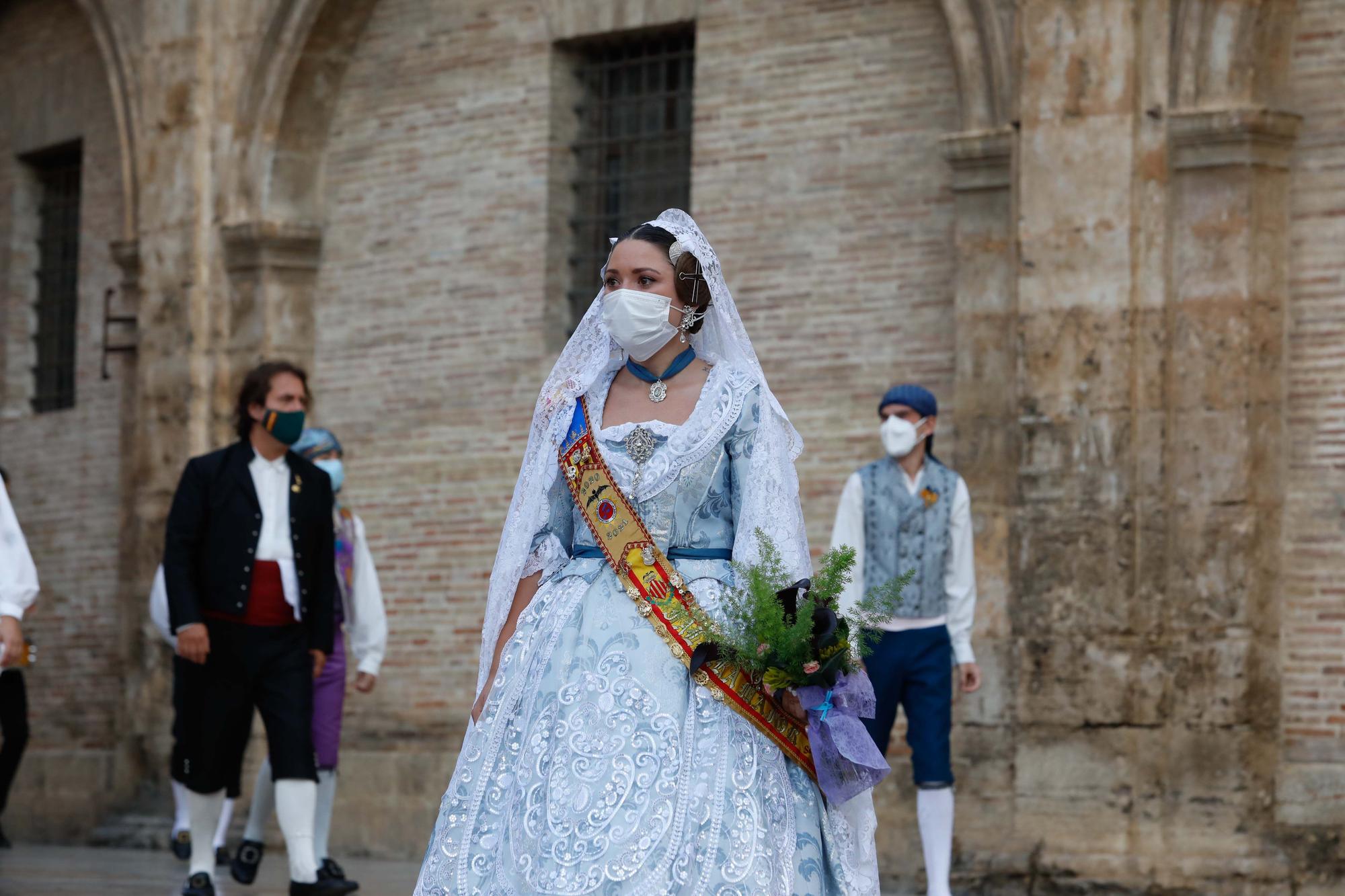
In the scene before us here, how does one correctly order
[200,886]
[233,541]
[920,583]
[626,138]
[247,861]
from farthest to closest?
[626,138] → [247,861] → [920,583] → [200,886] → [233,541]

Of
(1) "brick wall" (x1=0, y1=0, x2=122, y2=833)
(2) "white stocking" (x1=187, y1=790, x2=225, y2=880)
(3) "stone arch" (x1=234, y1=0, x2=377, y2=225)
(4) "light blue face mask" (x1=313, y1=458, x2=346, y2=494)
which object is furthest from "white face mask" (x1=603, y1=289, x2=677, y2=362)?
(1) "brick wall" (x1=0, y1=0, x2=122, y2=833)

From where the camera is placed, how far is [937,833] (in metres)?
8.65

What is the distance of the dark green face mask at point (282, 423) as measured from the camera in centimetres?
827

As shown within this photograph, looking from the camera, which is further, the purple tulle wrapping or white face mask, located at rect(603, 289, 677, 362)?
white face mask, located at rect(603, 289, 677, 362)

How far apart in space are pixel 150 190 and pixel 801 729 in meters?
9.89

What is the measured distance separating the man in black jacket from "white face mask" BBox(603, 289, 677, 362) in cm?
320

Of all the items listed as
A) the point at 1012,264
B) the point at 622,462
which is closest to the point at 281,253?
the point at 1012,264

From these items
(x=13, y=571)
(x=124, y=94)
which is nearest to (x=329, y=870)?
(x=13, y=571)

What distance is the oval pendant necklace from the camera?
5.42 metres

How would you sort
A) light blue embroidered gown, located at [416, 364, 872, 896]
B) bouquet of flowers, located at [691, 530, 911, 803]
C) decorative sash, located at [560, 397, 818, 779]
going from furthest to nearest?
decorative sash, located at [560, 397, 818, 779] → bouquet of flowers, located at [691, 530, 911, 803] → light blue embroidered gown, located at [416, 364, 872, 896]

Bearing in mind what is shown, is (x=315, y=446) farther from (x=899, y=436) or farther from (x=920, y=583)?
(x=920, y=583)

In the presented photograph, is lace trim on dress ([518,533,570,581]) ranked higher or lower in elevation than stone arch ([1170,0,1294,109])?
lower

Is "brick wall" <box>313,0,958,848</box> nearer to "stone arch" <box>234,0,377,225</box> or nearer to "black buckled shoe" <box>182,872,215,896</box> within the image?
"stone arch" <box>234,0,377,225</box>

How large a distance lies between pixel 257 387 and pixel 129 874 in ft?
12.0
